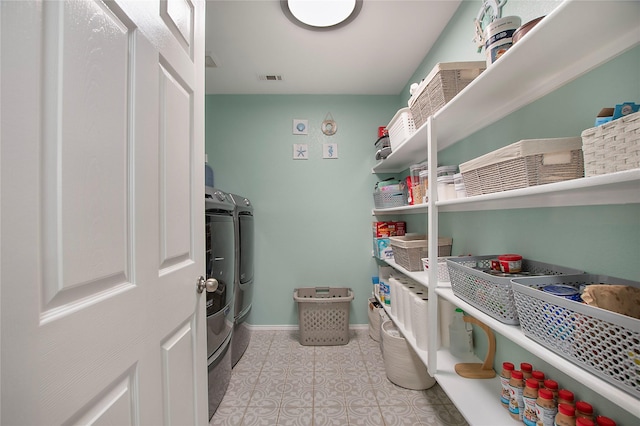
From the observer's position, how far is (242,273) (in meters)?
2.25

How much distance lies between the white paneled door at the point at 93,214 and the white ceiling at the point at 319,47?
3.62 feet

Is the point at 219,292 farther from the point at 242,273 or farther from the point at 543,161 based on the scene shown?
the point at 543,161

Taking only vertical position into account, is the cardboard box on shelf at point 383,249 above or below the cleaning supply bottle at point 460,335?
above

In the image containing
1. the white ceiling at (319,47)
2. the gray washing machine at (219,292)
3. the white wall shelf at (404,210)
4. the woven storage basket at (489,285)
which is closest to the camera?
the woven storage basket at (489,285)

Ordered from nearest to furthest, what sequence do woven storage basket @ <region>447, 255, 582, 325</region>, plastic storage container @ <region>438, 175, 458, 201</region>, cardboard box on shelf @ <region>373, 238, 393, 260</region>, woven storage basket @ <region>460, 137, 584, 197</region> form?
1. woven storage basket @ <region>460, 137, 584, 197</region>
2. woven storage basket @ <region>447, 255, 582, 325</region>
3. plastic storage container @ <region>438, 175, 458, 201</region>
4. cardboard box on shelf @ <region>373, 238, 393, 260</region>

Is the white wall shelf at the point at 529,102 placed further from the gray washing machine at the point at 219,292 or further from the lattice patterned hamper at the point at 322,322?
the gray washing machine at the point at 219,292

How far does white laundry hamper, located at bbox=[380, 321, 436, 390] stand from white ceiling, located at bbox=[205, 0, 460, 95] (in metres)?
2.13

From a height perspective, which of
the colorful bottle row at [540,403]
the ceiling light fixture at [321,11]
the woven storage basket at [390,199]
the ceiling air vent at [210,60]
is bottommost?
the colorful bottle row at [540,403]

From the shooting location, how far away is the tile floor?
5.02 feet

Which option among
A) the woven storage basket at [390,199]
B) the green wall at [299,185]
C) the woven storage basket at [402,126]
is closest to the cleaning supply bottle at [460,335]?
the woven storage basket at [390,199]

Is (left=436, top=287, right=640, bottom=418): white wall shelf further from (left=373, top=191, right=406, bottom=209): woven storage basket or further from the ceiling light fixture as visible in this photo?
the ceiling light fixture

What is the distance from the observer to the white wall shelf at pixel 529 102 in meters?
0.63

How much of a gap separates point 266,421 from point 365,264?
5.30 feet

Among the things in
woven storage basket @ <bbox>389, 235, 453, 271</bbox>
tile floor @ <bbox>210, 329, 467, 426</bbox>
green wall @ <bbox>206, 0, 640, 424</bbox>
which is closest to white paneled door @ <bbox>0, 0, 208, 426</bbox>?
tile floor @ <bbox>210, 329, 467, 426</bbox>
